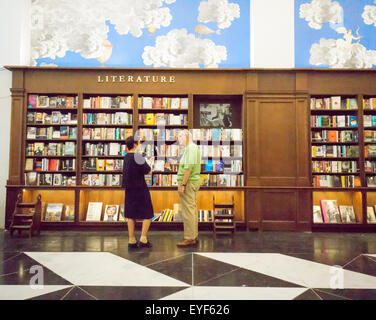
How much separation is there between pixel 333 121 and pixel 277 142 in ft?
3.65

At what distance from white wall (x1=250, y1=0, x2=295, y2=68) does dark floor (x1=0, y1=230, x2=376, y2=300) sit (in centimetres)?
327

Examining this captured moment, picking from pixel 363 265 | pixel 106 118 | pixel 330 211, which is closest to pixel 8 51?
pixel 106 118

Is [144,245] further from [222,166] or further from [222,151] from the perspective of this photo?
[222,151]

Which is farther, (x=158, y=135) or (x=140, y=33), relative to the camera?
(x=140, y=33)

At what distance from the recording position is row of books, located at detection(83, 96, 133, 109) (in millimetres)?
4773

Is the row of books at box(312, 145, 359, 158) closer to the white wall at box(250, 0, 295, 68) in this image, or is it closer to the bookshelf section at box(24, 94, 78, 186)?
the white wall at box(250, 0, 295, 68)

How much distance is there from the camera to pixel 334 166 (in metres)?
4.67

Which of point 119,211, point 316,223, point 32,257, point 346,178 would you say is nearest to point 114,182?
point 119,211

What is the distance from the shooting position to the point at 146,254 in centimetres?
321

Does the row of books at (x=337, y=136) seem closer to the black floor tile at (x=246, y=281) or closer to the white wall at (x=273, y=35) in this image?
the white wall at (x=273, y=35)

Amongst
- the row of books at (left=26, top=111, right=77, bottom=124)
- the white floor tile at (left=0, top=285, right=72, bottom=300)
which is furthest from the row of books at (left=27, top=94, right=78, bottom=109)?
the white floor tile at (left=0, top=285, right=72, bottom=300)

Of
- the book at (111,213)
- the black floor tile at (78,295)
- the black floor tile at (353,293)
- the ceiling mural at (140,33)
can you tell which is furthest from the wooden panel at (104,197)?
the black floor tile at (353,293)

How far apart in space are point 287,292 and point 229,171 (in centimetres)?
276

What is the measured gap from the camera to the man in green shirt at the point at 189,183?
11.3ft
